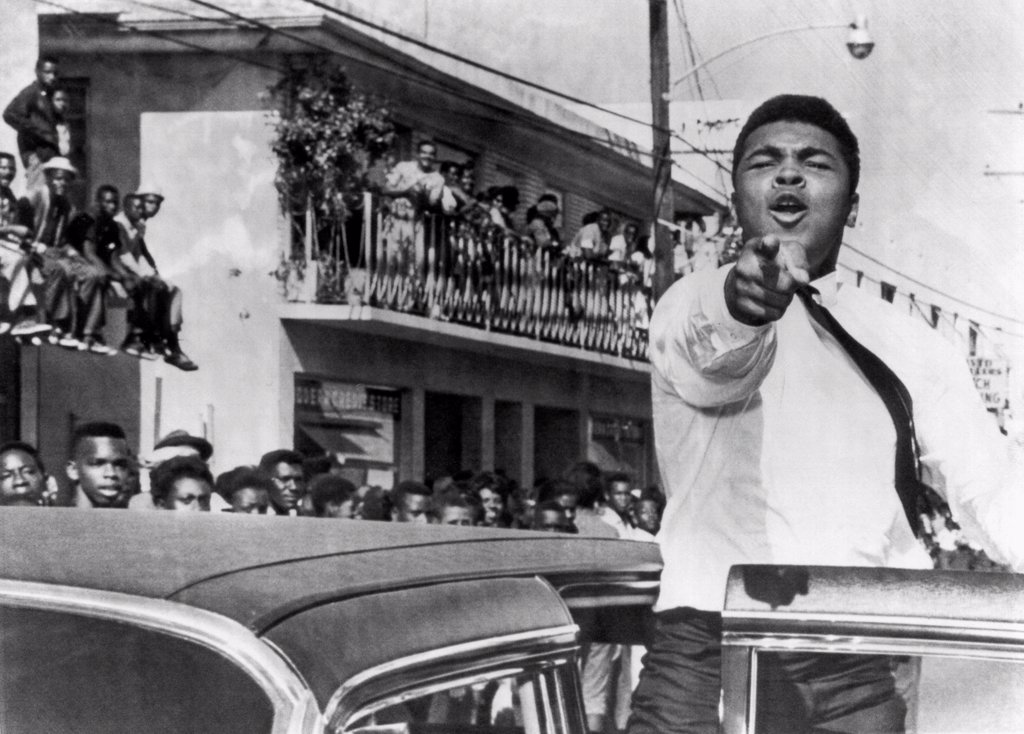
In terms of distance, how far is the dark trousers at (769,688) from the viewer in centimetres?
190

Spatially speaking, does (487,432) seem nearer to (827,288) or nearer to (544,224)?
(544,224)

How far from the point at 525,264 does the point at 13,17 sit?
18.5 feet

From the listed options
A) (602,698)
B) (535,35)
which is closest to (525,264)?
(535,35)

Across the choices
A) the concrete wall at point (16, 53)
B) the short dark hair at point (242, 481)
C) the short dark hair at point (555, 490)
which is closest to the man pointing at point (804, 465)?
the short dark hair at point (242, 481)

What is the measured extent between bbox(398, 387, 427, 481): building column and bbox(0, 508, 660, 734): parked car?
10.6 metres

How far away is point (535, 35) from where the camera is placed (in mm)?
6309

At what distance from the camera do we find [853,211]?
8.36 ft

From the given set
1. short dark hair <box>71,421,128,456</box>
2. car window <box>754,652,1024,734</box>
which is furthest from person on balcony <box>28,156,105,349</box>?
car window <box>754,652,1024,734</box>

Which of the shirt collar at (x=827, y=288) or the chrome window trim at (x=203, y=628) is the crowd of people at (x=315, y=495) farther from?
the shirt collar at (x=827, y=288)

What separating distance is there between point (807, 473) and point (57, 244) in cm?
630

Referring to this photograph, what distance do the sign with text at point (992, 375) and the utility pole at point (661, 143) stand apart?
4332mm

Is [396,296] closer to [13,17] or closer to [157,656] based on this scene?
[13,17]

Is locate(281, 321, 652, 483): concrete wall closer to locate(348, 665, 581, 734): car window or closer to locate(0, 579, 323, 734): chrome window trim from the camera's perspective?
locate(348, 665, 581, 734): car window

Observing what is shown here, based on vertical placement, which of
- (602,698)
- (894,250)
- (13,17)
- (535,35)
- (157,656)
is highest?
(13,17)
